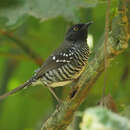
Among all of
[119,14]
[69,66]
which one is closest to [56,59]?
[69,66]

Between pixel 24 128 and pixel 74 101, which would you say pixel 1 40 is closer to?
pixel 24 128

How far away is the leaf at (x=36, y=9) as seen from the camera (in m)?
2.81

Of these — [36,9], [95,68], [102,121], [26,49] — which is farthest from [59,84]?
[102,121]

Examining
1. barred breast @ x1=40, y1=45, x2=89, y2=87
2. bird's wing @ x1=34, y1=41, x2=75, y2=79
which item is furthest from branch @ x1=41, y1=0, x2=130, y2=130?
bird's wing @ x1=34, y1=41, x2=75, y2=79

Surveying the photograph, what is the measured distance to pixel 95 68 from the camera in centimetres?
217

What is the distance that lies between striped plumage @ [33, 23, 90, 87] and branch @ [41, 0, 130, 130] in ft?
3.76

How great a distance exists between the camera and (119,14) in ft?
6.86

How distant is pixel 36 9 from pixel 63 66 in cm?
114

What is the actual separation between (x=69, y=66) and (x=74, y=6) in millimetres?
1051

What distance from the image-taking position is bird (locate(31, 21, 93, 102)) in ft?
12.3

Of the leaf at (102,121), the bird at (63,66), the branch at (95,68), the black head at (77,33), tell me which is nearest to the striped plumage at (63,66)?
the bird at (63,66)

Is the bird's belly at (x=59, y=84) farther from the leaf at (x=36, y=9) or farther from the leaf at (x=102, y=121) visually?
the leaf at (x=102, y=121)

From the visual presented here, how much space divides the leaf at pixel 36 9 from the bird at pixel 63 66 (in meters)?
0.83

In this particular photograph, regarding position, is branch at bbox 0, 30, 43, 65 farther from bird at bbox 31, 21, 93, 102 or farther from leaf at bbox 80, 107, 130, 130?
leaf at bbox 80, 107, 130, 130
